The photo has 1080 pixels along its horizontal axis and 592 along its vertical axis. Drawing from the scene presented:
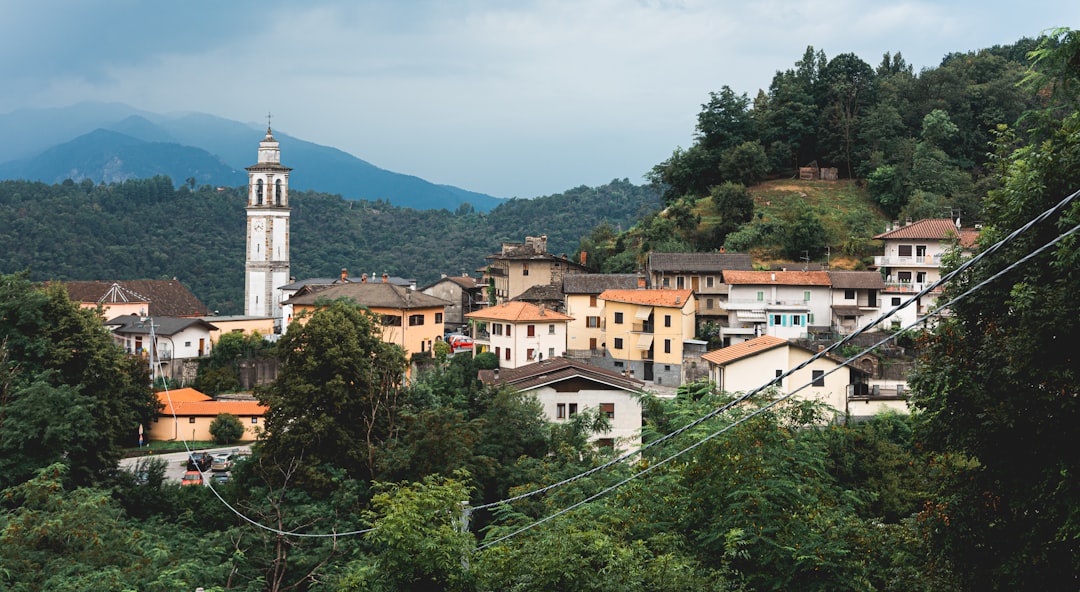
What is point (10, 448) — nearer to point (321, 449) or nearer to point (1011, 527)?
point (321, 449)

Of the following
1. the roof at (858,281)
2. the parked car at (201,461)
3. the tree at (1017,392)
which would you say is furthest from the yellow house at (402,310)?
the tree at (1017,392)

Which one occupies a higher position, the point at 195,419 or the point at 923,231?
the point at 923,231

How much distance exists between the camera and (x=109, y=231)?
71875mm

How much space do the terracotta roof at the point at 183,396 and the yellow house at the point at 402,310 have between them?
4.63 meters

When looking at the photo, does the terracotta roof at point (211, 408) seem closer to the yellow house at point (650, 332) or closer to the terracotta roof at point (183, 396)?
the terracotta roof at point (183, 396)

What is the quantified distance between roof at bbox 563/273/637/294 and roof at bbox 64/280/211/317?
21673 mm

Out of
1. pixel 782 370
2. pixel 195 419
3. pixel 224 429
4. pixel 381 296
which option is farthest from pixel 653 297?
pixel 195 419

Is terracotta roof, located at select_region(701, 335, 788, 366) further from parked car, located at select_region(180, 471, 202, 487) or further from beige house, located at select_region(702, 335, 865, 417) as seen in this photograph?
parked car, located at select_region(180, 471, 202, 487)

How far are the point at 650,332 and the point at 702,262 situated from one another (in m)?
4.95

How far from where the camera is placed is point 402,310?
3472 centimetres

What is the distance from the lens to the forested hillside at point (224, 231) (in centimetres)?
6675

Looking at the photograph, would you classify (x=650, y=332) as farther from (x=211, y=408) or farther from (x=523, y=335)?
(x=211, y=408)

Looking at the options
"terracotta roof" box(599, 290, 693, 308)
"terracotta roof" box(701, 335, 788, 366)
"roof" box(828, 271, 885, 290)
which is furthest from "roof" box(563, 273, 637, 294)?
"terracotta roof" box(701, 335, 788, 366)

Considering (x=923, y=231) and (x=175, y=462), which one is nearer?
(x=175, y=462)
